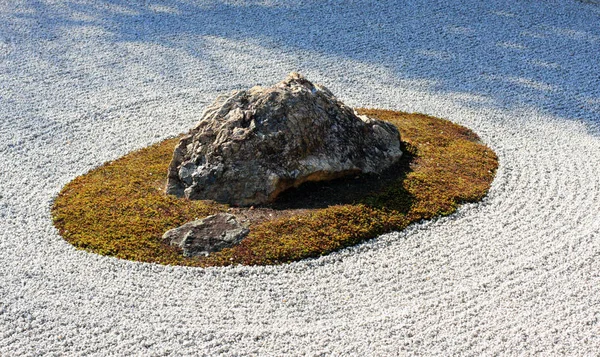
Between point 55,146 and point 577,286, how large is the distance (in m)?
6.05

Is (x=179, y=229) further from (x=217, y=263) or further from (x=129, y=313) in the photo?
(x=129, y=313)

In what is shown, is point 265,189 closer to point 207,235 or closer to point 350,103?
point 207,235

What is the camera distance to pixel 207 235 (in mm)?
6445

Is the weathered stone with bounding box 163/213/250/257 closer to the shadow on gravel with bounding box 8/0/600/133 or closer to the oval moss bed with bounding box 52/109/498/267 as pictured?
the oval moss bed with bounding box 52/109/498/267

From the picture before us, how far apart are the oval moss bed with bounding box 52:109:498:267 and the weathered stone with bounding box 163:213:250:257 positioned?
0.08m

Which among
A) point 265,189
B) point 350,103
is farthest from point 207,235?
point 350,103

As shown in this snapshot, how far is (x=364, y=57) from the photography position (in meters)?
11.3

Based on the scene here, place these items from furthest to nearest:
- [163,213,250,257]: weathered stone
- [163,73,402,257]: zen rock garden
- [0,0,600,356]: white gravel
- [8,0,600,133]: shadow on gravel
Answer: [8,0,600,133]: shadow on gravel, [163,73,402,257]: zen rock garden, [163,213,250,257]: weathered stone, [0,0,600,356]: white gravel

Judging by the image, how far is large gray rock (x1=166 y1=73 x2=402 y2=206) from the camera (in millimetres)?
6941

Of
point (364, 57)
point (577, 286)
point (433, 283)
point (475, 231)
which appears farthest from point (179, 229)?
point (364, 57)

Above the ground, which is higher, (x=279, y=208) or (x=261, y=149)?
(x=261, y=149)

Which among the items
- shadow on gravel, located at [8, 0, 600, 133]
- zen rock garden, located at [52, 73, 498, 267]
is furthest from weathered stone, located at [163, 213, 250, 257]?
shadow on gravel, located at [8, 0, 600, 133]

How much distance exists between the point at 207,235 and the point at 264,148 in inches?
42.7

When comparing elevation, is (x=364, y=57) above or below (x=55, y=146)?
above
